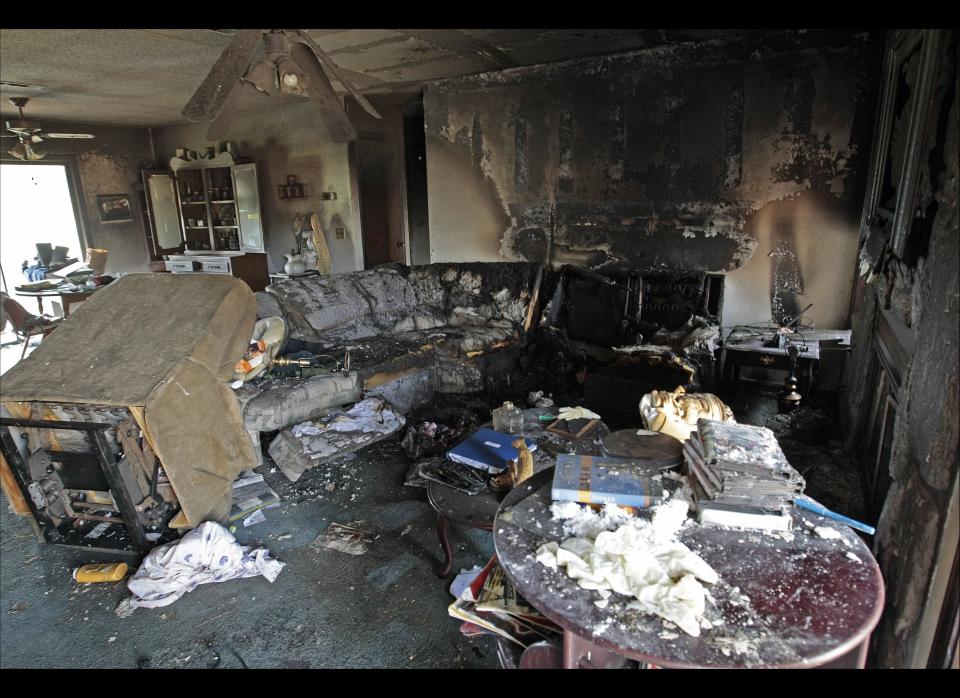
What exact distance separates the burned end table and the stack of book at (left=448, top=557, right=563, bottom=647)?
0.22m

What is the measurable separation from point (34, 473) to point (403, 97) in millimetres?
6155

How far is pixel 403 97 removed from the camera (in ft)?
23.6

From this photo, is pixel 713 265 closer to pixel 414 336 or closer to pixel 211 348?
pixel 414 336

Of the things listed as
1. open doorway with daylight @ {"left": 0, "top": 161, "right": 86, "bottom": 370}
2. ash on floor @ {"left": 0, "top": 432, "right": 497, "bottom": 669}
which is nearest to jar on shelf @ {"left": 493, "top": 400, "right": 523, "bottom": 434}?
ash on floor @ {"left": 0, "top": 432, "right": 497, "bottom": 669}

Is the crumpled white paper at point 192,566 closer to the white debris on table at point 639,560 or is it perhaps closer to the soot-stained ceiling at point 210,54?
the white debris on table at point 639,560

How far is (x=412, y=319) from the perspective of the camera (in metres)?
5.18

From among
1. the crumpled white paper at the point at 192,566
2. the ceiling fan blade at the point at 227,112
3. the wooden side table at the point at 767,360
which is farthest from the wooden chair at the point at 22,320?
the wooden side table at the point at 767,360

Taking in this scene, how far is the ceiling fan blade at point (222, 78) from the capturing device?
2391 millimetres

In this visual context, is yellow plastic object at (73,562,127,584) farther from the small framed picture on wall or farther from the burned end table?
the small framed picture on wall

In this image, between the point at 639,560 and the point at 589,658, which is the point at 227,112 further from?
the point at 589,658

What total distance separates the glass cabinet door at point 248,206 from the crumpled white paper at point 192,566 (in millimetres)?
6632

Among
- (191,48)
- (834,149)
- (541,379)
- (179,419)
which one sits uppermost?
(191,48)

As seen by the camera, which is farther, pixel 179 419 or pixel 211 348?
pixel 211 348
